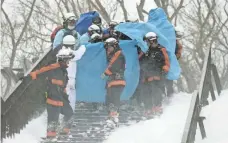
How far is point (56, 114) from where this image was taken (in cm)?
816

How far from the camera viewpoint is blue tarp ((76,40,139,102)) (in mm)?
9758

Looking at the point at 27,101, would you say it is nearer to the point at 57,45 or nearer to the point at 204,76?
the point at 57,45

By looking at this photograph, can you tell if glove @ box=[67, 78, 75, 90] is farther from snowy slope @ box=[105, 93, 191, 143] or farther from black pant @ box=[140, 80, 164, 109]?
black pant @ box=[140, 80, 164, 109]

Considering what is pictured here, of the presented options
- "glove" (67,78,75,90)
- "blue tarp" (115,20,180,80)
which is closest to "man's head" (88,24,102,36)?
"blue tarp" (115,20,180,80)

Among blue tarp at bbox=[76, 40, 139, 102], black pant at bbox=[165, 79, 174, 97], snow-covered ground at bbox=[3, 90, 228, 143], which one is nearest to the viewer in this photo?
snow-covered ground at bbox=[3, 90, 228, 143]

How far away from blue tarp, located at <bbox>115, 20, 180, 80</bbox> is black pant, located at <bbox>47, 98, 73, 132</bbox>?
89.3 inches

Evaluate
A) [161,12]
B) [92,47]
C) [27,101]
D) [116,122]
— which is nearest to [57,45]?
[92,47]

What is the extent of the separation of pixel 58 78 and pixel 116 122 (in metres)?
1.38

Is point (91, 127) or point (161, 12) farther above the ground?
point (161, 12)

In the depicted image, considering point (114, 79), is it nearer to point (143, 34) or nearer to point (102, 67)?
point (102, 67)

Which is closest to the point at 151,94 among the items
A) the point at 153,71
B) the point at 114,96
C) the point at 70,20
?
the point at 153,71

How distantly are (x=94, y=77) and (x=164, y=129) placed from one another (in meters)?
2.32

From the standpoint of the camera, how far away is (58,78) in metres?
8.20

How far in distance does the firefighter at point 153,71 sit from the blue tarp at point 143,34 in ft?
1.10
